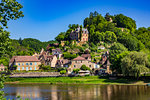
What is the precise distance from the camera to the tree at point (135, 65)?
63.7 m

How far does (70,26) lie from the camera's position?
442 ft

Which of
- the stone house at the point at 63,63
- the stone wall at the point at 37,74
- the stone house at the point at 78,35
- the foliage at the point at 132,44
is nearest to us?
the stone wall at the point at 37,74

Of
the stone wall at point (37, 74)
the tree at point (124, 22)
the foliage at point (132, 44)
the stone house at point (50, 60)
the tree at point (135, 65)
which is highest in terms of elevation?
the tree at point (124, 22)

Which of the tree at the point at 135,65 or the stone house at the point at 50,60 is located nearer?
the tree at the point at 135,65

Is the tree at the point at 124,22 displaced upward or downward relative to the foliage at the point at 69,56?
upward

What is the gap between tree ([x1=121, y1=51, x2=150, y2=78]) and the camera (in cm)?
6366

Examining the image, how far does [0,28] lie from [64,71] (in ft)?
226

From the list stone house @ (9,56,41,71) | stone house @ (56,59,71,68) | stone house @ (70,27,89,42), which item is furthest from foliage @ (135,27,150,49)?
stone house @ (9,56,41,71)

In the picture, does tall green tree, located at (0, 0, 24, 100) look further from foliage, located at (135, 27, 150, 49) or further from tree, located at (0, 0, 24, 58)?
foliage, located at (135, 27, 150, 49)

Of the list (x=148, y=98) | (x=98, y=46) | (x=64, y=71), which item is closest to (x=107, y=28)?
(x=98, y=46)

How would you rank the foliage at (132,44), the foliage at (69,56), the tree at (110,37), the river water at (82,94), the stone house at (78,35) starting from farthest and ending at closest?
the stone house at (78,35), the tree at (110,37), the foliage at (132,44), the foliage at (69,56), the river water at (82,94)

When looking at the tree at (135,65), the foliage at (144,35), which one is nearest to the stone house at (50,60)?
the tree at (135,65)

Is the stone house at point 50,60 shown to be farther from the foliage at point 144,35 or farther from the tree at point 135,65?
the foliage at point 144,35

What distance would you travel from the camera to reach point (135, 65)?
6400 centimetres
